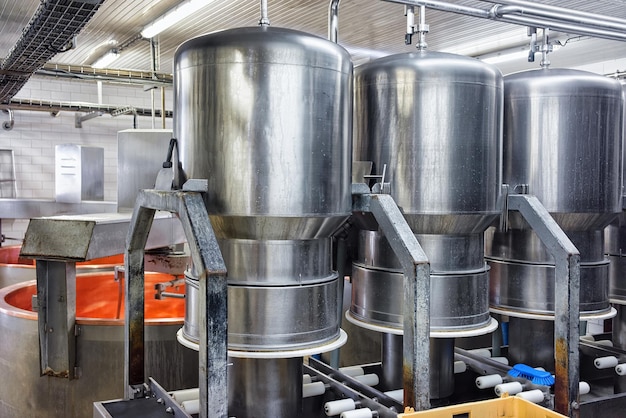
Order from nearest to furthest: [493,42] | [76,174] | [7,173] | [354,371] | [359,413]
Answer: [359,413], [354,371], [76,174], [493,42], [7,173]

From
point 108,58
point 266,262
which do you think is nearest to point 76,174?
point 108,58

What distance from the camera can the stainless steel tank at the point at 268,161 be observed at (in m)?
1.82

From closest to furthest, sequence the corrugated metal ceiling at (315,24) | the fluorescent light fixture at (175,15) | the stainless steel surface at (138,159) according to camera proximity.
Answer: the stainless steel surface at (138,159), the fluorescent light fixture at (175,15), the corrugated metal ceiling at (315,24)

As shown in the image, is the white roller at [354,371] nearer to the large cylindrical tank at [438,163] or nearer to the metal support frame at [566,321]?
the large cylindrical tank at [438,163]

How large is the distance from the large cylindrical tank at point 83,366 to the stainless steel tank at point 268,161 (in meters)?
1.14

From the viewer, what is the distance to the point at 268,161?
5.98 feet

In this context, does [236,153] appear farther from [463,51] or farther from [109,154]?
[109,154]

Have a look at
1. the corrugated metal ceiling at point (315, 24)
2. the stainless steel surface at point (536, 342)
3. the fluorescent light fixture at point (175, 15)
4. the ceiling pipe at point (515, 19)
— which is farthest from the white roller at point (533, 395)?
the fluorescent light fixture at point (175, 15)

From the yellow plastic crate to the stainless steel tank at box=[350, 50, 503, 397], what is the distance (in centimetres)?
31

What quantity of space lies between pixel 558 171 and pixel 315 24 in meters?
4.22

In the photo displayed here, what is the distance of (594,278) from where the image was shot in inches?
106

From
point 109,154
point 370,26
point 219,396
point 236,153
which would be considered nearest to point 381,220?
point 236,153

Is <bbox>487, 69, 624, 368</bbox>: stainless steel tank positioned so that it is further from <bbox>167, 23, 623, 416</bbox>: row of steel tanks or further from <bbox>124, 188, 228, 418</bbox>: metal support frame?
<bbox>124, 188, 228, 418</bbox>: metal support frame

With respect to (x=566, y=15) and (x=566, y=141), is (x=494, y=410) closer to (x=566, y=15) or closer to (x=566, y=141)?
(x=566, y=141)
